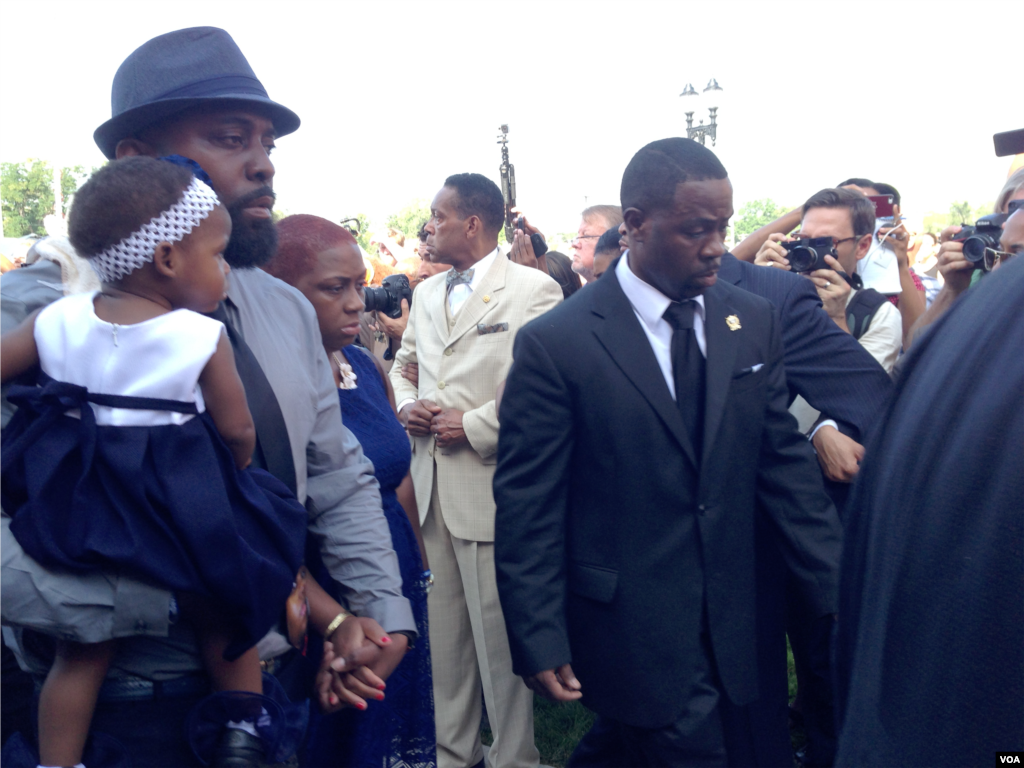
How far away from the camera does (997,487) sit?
2.33 ft

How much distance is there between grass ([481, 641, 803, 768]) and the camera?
416cm

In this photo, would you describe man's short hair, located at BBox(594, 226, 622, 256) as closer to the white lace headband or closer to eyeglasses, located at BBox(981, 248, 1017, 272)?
eyeglasses, located at BBox(981, 248, 1017, 272)

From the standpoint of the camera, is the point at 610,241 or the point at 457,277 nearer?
the point at 457,277

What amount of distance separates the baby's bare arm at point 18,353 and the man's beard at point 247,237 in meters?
0.54

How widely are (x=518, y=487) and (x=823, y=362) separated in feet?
4.41

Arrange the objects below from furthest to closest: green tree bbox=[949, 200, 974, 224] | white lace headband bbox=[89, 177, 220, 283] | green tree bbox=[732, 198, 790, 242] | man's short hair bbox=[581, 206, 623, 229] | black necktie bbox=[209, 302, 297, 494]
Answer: green tree bbox=[732, 198, 790, 242]
green tree bbox=[949, 200, 974, 224]
man's short hair bbox=[581, 206, 623, 229]
black necktie bbox=[209, 302, 297, 494]
white lace headband bbox=[89, 177, 220, 283]

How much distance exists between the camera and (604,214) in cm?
599

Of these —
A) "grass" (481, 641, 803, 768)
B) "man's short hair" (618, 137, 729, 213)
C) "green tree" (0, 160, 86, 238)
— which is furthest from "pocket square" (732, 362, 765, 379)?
"green tree" (0, 160, 86, 238)

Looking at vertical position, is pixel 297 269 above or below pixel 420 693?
above

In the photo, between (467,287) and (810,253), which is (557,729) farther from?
(810,253)

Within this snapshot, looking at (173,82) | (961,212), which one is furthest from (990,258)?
(961,212)

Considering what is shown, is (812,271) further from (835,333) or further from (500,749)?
(500,749)

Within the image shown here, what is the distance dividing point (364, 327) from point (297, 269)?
2.24m

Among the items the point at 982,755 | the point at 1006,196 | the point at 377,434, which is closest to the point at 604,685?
the point at 377,434
